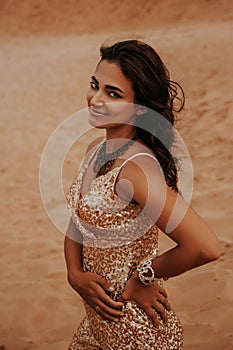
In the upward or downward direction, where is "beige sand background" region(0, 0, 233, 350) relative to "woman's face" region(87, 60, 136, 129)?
downward

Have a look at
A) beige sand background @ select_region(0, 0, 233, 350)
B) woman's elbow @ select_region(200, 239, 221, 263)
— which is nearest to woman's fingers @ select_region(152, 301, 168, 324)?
woman's elbow @ select_region(200, 239, 221, 263)

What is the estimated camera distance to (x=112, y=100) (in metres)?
1.76

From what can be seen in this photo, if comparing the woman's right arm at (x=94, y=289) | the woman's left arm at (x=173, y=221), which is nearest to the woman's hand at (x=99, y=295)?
the woman's right arm at (x=94, y=289)

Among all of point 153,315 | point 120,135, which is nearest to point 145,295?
point 153,315

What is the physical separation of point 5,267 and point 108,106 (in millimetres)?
3460

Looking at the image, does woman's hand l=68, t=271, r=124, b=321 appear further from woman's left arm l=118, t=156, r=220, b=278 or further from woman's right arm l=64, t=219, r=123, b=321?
woman's left arm l=118, t=156, r=220, b=278

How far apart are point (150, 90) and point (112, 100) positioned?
0.37ft

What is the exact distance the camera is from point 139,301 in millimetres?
1745

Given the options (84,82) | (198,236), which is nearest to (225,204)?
(198,236)

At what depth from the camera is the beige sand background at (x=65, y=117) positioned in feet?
13.3

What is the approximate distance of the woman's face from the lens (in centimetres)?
176

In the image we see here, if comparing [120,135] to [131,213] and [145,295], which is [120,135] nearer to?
[131,213]

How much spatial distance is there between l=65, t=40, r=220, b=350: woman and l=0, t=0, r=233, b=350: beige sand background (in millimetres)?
1454

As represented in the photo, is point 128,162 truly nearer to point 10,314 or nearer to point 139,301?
point 139,301
